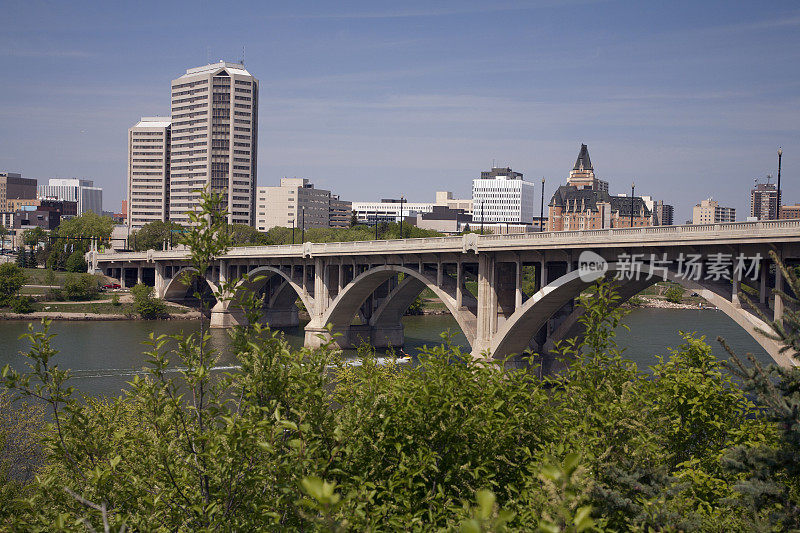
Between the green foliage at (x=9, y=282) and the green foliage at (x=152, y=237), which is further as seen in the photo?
the green foliage at (x=152, y=237)

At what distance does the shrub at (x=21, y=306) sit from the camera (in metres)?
77.8

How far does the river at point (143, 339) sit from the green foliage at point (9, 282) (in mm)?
5325

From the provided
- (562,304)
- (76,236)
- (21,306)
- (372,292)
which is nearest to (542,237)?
(562,304)

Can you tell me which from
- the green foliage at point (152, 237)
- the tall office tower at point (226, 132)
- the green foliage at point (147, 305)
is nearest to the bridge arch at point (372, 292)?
the green foliage at point (147, 305)

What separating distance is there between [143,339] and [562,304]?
45.3 meters

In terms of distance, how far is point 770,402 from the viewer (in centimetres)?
1058

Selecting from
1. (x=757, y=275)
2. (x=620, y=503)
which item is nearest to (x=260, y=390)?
(x=620, y=503)

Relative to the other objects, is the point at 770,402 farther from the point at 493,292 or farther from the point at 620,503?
the point at 493,292

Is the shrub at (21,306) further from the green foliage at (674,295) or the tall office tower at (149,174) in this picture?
the tall office tower at (149,174)

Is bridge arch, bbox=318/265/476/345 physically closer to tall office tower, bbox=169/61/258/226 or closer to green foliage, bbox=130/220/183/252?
green foliage, bbox=130/220/183/252

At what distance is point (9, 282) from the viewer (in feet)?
265

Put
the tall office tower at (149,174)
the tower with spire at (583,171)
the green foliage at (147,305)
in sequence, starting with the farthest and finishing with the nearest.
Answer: the tower with spire at (583,171), the tall office tower at (149,174), the green foliage at (147,305)

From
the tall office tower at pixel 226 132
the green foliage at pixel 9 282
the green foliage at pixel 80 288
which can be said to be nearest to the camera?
the green foliage at pixel 9 282

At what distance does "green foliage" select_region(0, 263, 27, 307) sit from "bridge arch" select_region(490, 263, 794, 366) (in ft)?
201
